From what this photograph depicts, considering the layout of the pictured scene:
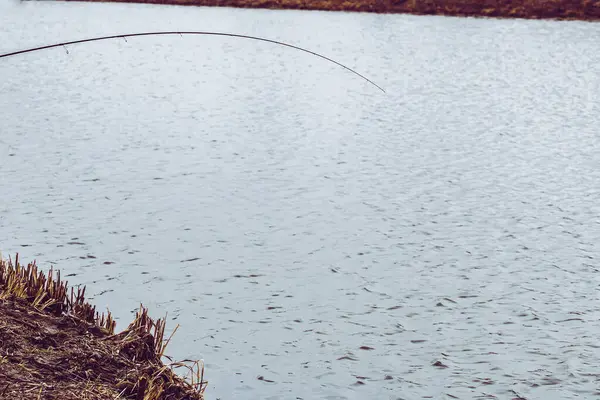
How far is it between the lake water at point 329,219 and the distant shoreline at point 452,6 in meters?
24.2

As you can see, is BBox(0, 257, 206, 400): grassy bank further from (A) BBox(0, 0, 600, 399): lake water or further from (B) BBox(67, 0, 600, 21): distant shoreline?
(B) BBox(67, 0, 600, 21): distant shoreline

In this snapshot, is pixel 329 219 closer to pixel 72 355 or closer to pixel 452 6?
pixel 72 355

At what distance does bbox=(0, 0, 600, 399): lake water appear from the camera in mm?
7387

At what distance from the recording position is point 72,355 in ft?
→ 19.9

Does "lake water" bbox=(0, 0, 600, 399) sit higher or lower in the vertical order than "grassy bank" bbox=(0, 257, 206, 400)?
lower

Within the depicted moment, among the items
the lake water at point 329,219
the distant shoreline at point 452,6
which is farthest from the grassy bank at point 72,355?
the distant shoreline at point 452,6

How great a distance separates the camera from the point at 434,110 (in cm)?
2092

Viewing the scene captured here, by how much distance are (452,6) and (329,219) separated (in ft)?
141

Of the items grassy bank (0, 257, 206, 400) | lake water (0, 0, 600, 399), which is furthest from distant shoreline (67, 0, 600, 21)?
grassy bank (0, 257, 206, 400)

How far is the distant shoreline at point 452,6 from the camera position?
→ 48.7 metres

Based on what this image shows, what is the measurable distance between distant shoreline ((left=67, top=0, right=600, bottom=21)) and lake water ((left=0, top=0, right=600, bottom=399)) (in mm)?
24178

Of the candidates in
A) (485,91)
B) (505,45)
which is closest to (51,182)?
(485,91)

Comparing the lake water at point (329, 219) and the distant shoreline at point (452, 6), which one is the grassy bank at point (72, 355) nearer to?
the lake water at point (329, 219)

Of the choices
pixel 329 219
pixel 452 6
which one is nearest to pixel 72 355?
pixel 329 219
